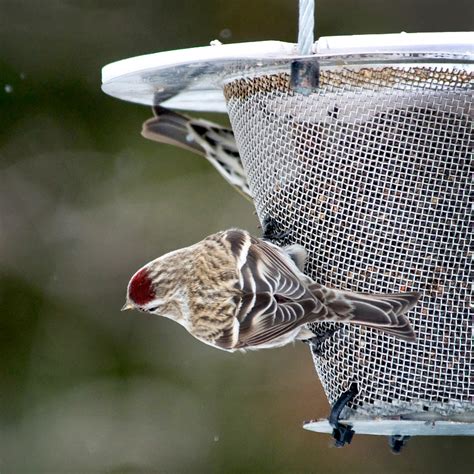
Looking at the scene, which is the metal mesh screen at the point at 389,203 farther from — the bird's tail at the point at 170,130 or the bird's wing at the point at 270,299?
the bird's tail at the point at 170,130

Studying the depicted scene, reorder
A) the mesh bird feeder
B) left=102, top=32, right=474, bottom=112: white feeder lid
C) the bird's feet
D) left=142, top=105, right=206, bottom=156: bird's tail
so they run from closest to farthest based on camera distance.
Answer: left=102, top=32, right=474, bottom=112: white feeder lid → the mesh bird feeder → the bird's feet → left=142, top=105, right=206, bottom=156: bird's tail

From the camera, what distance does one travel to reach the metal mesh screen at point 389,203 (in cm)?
385

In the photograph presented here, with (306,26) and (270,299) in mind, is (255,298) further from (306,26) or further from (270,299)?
(306,26)

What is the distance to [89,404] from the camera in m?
7.50

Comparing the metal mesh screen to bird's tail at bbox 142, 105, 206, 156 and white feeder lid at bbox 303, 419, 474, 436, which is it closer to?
white feeder lid at bbox 303, 419, 474, 436

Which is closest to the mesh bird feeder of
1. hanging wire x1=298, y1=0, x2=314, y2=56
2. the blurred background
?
hanging wire x1=298, y1=0, x2=314, y2=56

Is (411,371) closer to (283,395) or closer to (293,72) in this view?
(293,72)

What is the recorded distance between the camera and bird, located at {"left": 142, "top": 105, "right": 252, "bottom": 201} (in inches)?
189

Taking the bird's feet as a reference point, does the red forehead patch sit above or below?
above

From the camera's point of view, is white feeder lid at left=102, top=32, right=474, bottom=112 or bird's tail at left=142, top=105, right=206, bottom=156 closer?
white feeder lid at left=102, top=32, right=474, bottom=112

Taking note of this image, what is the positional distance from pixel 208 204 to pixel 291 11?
1.43m

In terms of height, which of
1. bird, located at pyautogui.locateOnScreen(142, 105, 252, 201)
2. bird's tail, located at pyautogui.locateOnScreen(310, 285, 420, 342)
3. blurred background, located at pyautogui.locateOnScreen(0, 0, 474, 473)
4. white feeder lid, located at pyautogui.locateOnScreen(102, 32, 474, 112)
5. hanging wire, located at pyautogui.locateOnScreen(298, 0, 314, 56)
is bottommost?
blurred background, located at pyautogui.locateOnScreen(0, 0, 474, 473)

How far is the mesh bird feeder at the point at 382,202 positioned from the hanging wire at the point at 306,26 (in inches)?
16.2

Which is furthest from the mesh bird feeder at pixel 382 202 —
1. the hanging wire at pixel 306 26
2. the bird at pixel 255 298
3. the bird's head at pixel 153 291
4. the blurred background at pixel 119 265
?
the blurred background at pixel 119 265
